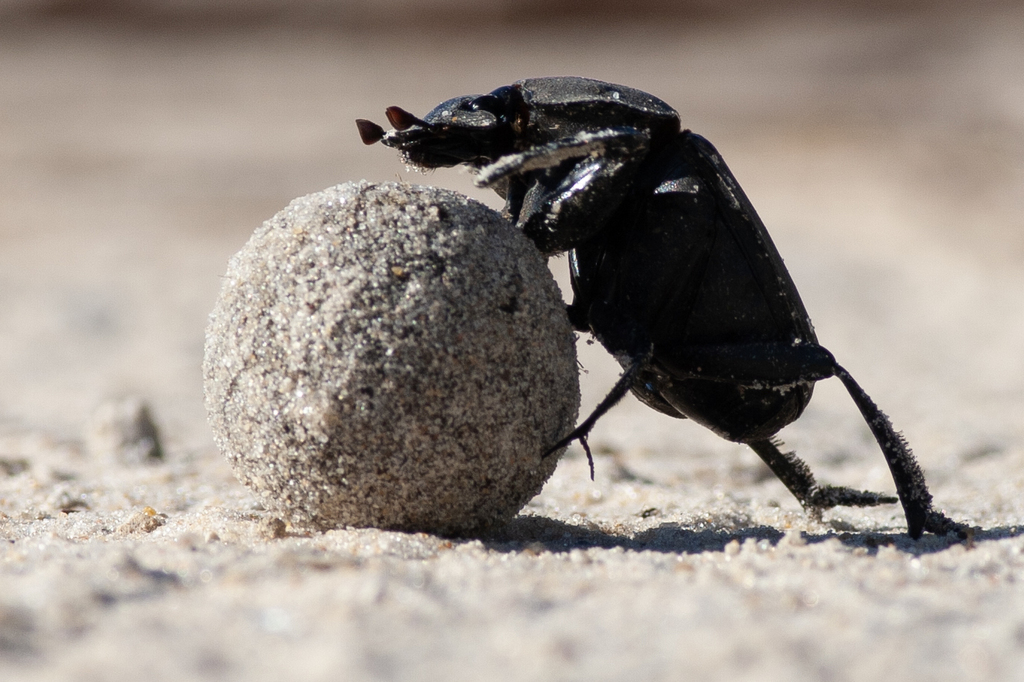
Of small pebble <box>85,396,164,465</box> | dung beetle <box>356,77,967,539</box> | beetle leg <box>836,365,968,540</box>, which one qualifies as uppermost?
dung beetle <box>356,77,967,539</box>

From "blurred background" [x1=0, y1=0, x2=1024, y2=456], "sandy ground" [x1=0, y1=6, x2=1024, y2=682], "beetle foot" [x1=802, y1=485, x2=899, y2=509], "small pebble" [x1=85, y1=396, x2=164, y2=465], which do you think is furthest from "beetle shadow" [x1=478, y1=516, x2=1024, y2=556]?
"blurred background" [x1=0, y1=0, x2=1024, y2=456]

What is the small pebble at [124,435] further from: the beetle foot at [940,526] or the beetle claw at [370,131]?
the beetle foot at [940,526]

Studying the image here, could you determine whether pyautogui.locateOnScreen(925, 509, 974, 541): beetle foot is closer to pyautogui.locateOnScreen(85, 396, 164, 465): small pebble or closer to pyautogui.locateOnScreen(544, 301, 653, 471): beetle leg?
pyautogui.locateOnScreen(544, 301, 653, 471): beetle leg

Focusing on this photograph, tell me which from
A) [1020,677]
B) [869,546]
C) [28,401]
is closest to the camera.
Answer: [1020,677]

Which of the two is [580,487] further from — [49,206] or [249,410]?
[49,206]

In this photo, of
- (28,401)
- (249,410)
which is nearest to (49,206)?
(28,401)

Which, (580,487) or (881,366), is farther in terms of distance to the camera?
(881,366)

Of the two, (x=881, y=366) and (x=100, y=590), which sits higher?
(x=881, y=366)
